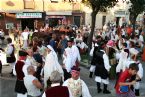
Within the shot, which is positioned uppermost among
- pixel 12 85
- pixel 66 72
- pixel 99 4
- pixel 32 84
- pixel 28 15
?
pixel 99 4

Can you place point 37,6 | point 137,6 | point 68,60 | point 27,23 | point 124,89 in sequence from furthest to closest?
point 37,6, point 27,23, point 137,6, point 68,60, point 124,89

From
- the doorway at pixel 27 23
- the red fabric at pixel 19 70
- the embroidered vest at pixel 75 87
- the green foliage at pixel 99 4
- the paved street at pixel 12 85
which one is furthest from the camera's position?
the doorway at pixel 27 23

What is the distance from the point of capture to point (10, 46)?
571 inches

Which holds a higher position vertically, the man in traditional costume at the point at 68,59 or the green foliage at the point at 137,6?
the green foliage at the point at 137,6

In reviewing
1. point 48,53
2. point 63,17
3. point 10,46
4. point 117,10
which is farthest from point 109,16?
point 48,53

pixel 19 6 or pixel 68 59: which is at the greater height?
pixel 19 6

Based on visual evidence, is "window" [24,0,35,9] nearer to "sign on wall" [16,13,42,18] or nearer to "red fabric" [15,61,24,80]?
"sign on wall" [16,13,42,18]

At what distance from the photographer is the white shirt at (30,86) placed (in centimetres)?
802

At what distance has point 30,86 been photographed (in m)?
8.14

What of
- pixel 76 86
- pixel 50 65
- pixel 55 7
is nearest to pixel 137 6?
pixel 50 65

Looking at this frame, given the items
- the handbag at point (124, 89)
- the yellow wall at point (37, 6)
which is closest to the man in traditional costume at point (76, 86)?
the handbag at point (124, 89)

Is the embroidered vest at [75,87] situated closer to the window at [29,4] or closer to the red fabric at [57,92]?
the red fabric at [57,92]

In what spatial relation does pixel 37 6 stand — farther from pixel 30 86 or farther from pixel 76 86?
pixel 76 86

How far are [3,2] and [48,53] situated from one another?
98.0 ft
